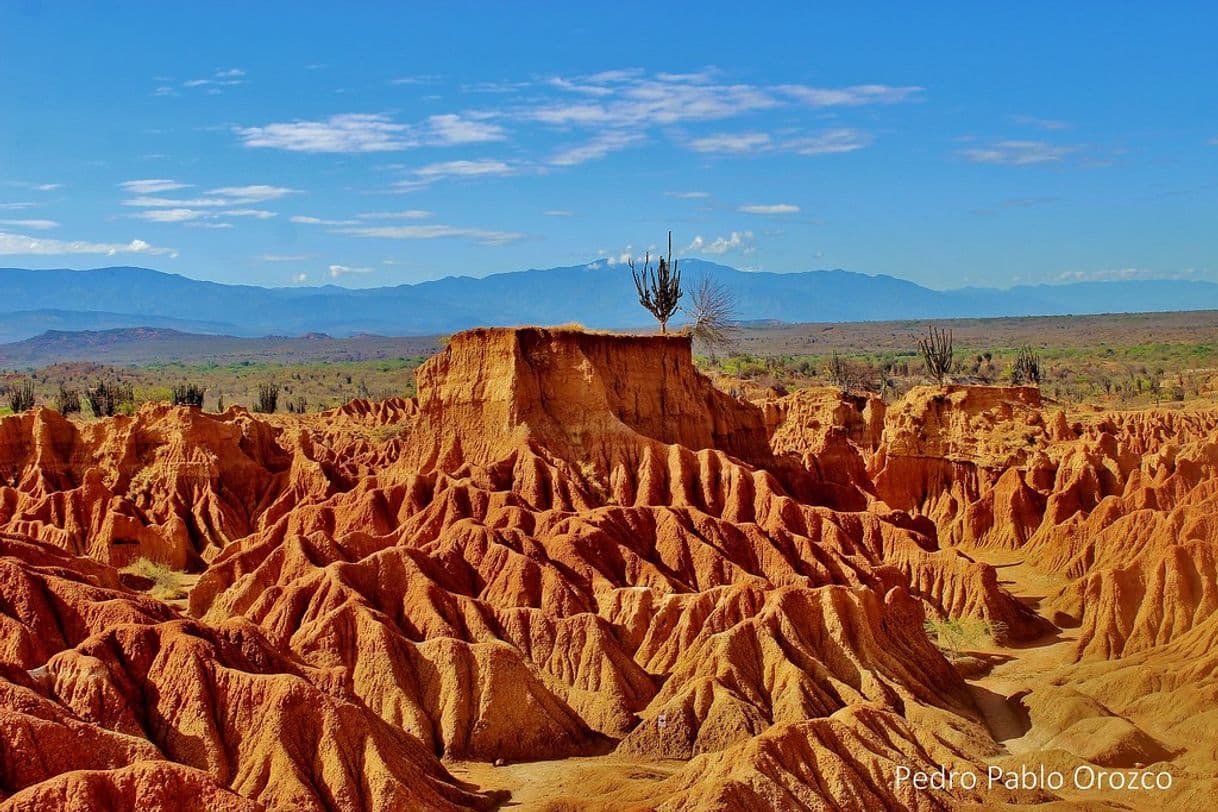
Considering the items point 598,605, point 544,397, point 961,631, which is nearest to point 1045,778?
point 598,605

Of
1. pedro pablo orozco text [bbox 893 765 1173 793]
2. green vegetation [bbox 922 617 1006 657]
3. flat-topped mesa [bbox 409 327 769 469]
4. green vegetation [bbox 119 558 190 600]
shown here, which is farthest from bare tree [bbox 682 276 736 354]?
pedro pablo orozco text [bbox 893 765 1173 793]

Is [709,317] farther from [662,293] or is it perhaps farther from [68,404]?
[68,404]

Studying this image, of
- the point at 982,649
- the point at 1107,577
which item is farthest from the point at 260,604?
the point at 1107,577

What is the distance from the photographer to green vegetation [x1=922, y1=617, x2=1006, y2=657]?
164 feet

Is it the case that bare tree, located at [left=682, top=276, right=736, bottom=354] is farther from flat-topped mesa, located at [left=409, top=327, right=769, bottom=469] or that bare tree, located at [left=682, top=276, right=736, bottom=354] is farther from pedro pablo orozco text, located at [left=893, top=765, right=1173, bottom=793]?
pedro pablo orozco text, located at [left=893, top=765, right=1173, bottom=793]

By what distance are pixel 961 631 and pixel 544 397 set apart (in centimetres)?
2044

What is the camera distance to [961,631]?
51219mm

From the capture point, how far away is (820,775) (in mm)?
30984

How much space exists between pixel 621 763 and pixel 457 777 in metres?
4.24

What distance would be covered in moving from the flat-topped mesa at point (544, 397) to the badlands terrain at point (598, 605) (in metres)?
0.14

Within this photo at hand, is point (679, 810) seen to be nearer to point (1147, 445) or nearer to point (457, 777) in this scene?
point (457, 777)

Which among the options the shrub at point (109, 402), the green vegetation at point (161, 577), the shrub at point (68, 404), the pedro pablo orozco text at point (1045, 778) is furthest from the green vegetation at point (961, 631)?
the shrub at point (68, 404)

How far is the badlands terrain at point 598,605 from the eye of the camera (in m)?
30.4

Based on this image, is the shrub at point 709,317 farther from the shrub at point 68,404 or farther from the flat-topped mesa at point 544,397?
the shrub at point 68,404
